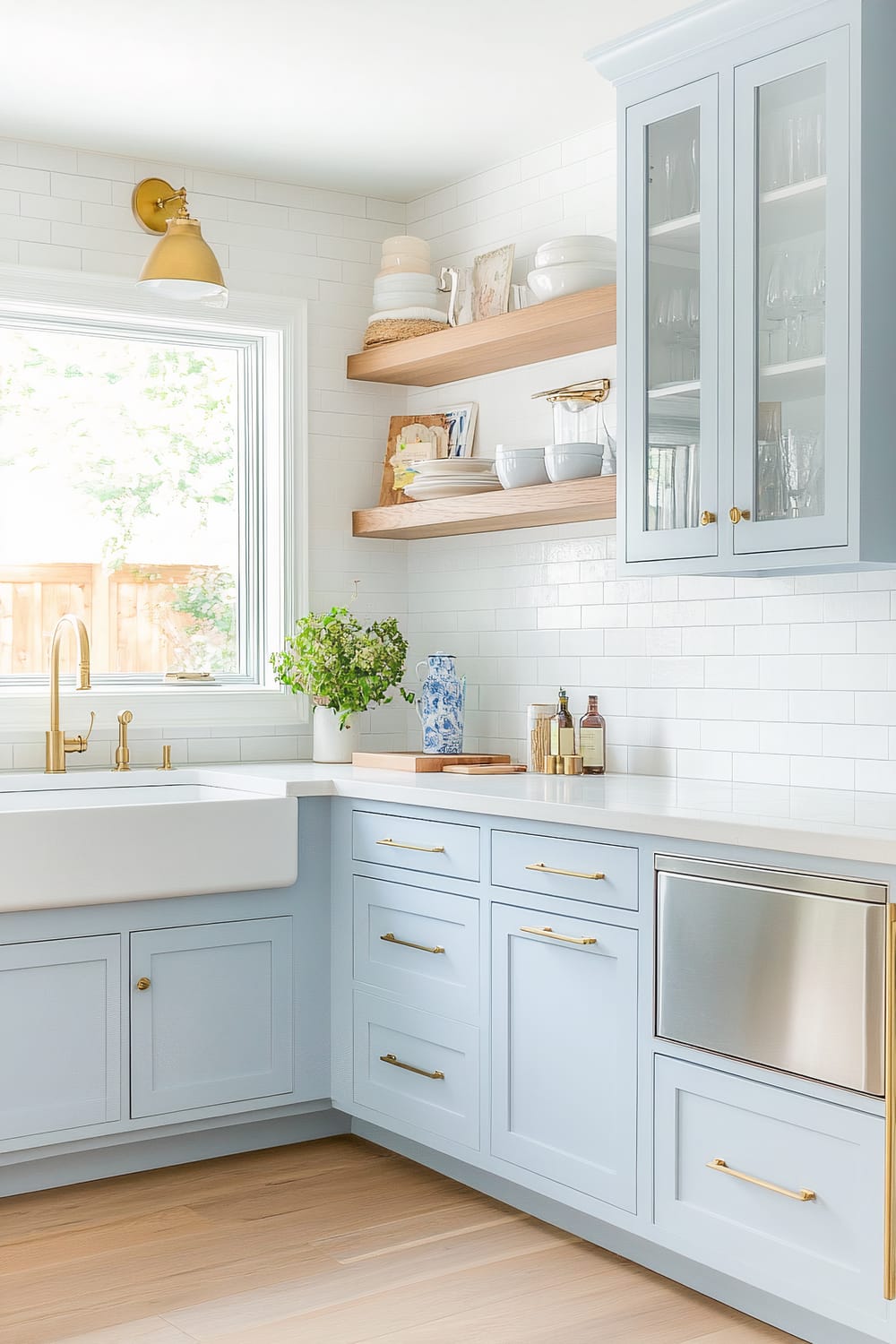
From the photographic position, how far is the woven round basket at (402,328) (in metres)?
4.18

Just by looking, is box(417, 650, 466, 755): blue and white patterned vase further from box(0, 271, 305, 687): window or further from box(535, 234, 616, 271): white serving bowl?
box(535, 234, 616, 271): white serving bowl

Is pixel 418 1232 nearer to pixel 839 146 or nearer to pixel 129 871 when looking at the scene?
pixel 129 871

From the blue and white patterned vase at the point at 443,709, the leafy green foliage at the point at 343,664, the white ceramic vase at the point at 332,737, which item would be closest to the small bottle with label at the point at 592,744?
the blue and white patterned vase at the point at 443,709

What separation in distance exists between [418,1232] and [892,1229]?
1175mm

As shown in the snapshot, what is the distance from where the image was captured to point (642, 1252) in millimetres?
2801

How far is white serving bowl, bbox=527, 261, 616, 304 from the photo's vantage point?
3.52 m

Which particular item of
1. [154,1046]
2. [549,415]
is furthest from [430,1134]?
[549,415]

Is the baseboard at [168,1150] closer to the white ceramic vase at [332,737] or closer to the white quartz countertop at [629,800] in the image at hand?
the white quartz countertop at [629,800]

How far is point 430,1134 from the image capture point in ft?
10.6

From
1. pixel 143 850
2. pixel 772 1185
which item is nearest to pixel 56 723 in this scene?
pixel 143 850

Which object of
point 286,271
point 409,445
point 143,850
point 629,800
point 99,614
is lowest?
point 143,850

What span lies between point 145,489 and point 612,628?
1480 mm

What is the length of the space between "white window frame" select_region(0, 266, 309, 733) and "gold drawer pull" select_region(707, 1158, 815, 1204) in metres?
2.15

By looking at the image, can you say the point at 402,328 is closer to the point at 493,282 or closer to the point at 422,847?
the point at 493,282
